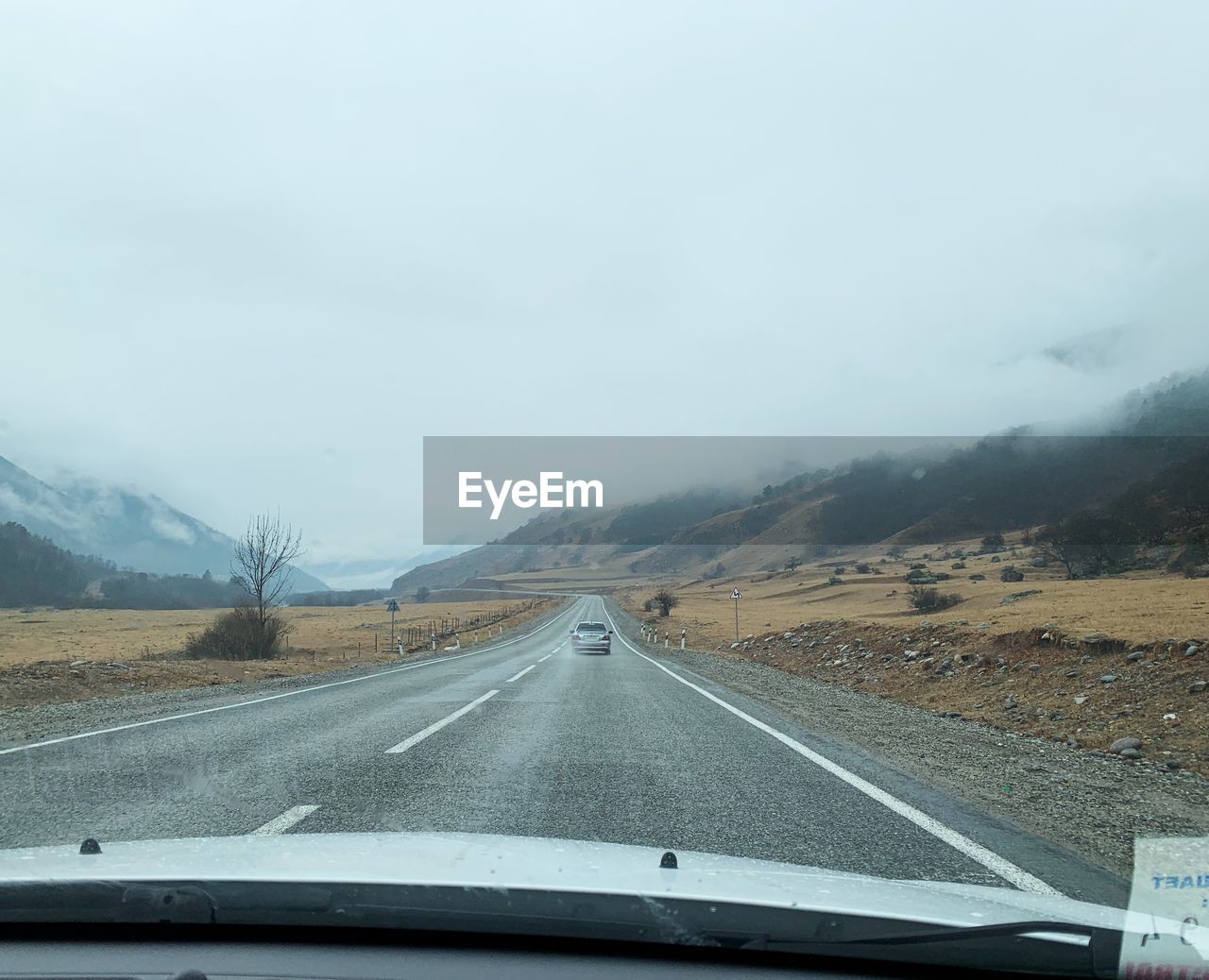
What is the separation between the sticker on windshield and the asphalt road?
0.27m

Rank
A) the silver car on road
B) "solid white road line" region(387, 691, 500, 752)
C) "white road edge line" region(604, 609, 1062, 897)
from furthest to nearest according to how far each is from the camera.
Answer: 1. the silver car on road
2. "solid white road line" region(387, 691, 500, 752)
3. "white road edge line" region(604, 609, 1062, 897)

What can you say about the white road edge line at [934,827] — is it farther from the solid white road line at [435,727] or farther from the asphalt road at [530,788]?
the solid white road line at [435,727]

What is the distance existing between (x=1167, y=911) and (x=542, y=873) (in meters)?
3.14

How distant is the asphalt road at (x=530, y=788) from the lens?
5191mm

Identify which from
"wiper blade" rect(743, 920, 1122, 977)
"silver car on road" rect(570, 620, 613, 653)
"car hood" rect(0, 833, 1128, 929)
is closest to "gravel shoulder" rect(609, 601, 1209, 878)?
"car hood" rect(0, 833, 1128, 929)

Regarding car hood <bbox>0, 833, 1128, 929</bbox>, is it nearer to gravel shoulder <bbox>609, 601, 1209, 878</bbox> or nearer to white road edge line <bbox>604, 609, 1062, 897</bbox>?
white road edge line <bbox>604, 609, 1062, 897</bbox>

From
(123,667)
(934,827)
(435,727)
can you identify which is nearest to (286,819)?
(934,827)

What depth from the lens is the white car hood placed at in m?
3.03

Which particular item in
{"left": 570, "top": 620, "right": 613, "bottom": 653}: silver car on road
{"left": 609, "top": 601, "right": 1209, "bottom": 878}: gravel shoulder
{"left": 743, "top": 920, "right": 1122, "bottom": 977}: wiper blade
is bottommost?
{"left": 570, "top": 620, "right": 613, "bottom": 653}: silver car on road

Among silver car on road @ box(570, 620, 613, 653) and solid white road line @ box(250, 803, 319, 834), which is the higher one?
solid white road line @ box(250, 803, 319, 834)

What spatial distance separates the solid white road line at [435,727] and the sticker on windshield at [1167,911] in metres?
6.63

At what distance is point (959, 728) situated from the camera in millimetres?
11453

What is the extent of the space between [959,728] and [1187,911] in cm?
783

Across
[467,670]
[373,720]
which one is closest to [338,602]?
[467,670]
